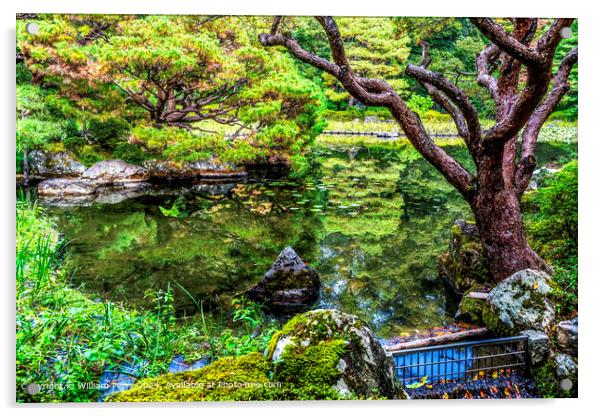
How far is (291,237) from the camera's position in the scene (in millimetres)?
3584

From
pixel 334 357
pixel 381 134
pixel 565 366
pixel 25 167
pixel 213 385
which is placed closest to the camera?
pixel 334 357

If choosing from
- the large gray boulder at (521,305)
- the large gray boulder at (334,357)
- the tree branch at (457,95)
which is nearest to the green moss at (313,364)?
the large gray boulder at (334,357)

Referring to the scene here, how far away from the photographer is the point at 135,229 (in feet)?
11.8

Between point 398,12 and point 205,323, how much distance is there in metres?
2.17

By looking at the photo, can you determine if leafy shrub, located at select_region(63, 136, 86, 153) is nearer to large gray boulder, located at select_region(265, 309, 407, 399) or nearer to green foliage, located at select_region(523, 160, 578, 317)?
large gray boulder, located at select_region(265, 309, 407, 399)

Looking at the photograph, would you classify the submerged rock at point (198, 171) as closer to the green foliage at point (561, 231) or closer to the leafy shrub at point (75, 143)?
the leafy shrub at point (75, 143)

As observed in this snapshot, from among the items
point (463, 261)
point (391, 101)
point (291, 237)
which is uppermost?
point (391, 101)

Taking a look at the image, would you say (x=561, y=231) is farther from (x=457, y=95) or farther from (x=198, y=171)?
(x=198, y=171)

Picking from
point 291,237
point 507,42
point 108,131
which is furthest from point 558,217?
point 108,131

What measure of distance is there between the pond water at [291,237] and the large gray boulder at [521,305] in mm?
349

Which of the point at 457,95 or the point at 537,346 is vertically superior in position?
the point at 457,95

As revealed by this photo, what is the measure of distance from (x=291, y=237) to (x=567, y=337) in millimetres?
1741
